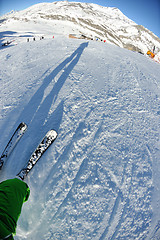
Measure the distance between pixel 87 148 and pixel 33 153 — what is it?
115 centimetres

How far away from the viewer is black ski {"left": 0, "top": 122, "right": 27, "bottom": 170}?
255 cm

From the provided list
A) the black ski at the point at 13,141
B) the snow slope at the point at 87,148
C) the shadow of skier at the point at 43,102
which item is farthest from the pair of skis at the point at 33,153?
the shadow of skier at the point at 43,102

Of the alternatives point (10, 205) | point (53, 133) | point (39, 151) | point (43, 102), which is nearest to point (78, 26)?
point (43, 102)

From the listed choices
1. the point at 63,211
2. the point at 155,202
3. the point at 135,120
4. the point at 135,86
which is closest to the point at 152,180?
the point at 155,202

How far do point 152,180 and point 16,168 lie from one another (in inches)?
108

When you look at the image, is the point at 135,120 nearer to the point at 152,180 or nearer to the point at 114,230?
the point at 152,180

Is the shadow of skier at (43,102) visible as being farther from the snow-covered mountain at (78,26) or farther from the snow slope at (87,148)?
the snow-covered mountain at (78,26)

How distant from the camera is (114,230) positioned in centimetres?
202

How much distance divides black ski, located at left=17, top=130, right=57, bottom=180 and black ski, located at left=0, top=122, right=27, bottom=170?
21.9 inches

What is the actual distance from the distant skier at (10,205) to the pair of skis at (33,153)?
616 mm

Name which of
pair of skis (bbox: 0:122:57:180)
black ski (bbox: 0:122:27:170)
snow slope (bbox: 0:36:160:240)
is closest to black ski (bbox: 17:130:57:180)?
pair of skis (bbox: 0:122:57:180)

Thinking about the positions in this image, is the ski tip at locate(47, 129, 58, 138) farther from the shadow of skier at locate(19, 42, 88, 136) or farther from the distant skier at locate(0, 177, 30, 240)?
the distant skier at locate(0, 177, 30, 240)

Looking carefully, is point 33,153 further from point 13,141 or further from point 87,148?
point 87,148

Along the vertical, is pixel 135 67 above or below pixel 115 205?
above
